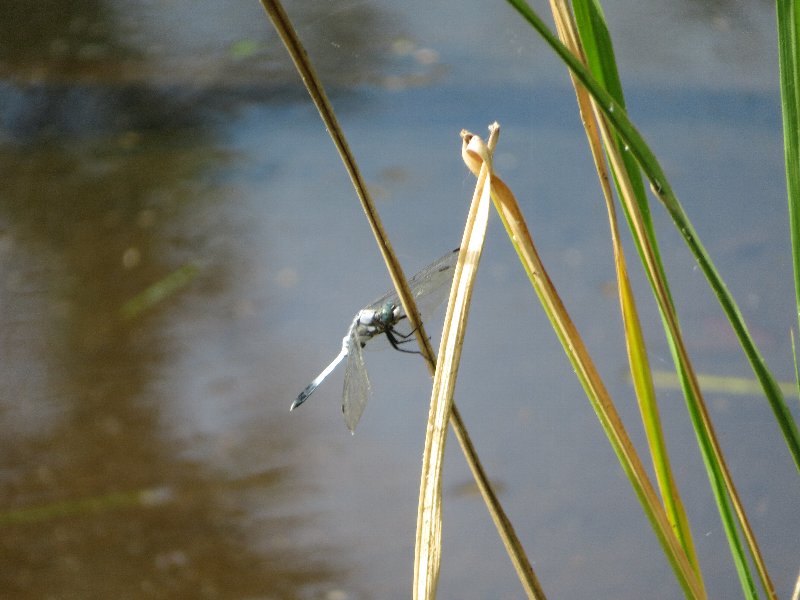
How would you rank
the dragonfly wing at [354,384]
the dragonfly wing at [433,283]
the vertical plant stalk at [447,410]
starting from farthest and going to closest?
the dragonfly wing at [354,384] → the dragonfly wing at [433,283] → the vertical plant stalk at [447,410]

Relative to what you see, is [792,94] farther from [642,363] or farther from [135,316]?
[135,316]

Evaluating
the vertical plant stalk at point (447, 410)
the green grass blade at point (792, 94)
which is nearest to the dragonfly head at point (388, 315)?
the vertical plant stalk at point (447, 410)

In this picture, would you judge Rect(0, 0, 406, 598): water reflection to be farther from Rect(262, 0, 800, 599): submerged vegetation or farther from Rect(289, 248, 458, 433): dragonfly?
Rect(262, 0, 800, 599): submerged vegetation

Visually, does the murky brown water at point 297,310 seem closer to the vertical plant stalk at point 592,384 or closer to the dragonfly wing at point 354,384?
the dragonfly wing at point 354,384

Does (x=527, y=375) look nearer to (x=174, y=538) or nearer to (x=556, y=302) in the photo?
(x=174, y=538)

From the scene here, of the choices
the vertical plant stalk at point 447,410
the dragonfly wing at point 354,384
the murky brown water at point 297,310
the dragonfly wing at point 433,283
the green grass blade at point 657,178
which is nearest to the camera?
the green grass blade at point 657,178

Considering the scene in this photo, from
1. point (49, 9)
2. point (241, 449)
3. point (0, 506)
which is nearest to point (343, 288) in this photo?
point (241, 449)

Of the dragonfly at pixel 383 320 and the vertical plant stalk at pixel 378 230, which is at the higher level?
the vertical plant stalk at pixel 378 230
